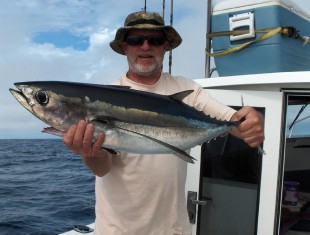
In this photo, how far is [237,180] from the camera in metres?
3.92

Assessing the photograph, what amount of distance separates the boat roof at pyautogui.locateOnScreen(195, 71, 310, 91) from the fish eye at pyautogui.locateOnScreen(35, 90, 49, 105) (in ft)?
6.99

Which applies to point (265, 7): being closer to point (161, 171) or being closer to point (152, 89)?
point (152, 89)

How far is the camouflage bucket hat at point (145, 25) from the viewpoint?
2.75 metres

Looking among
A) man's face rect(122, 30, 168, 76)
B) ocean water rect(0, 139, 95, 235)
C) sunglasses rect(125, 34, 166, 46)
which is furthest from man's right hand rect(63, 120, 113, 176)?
ocean water rect(0, 139, 95, 235)

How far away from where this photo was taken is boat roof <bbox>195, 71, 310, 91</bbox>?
11.7ft

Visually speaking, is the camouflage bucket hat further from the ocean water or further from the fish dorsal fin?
the ocean water

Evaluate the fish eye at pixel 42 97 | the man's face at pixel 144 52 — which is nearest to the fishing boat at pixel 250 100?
the man's face at pixel 144 52

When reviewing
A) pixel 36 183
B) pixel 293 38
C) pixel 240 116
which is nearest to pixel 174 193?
pixel 240 116

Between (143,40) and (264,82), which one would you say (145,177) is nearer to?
(143,40)

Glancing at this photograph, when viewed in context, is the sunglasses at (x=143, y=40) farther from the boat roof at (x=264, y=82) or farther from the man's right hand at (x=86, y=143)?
the boat roof at (x=264, y=82)

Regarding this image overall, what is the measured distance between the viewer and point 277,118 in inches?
146

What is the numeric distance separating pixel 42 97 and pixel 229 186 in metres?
2.34

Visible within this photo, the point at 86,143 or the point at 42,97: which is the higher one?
the point at 42,97

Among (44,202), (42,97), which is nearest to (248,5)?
(42,97)
